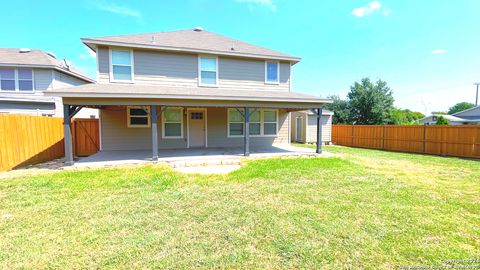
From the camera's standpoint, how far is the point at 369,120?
24.0m

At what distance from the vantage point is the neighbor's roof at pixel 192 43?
9511mm

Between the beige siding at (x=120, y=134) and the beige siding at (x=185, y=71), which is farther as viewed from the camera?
the beige siding at (x=120, y=134)

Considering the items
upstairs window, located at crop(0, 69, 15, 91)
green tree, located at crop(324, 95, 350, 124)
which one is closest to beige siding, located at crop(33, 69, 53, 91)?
upstairs window, located at crop(0, 69, 15, 91)

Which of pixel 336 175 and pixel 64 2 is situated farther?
pixel 64 2

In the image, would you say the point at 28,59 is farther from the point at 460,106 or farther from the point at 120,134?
the point at 460,106

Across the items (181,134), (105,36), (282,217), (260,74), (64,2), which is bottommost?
(282,217)

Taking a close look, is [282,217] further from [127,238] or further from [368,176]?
[368,176]

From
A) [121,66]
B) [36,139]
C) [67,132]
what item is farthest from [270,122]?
[36,139]

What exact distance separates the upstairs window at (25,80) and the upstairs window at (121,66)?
8259mm

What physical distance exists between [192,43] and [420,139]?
45.7 ft

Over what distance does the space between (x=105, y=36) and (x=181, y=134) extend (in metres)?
5.73

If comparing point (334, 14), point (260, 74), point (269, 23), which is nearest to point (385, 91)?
point (334, 14)

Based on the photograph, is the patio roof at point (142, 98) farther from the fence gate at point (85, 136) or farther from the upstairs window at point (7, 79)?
the upstairs window at point (7, 79)

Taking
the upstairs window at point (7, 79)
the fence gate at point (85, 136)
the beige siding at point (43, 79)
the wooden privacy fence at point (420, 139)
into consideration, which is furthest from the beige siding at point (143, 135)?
the upstairs window at point (7, 79)
